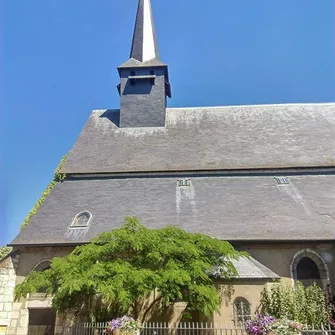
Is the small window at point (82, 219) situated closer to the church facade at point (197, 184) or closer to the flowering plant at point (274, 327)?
the church facade at point (197, 184)

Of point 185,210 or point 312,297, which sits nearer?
point 312,297

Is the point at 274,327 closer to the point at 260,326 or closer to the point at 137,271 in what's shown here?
the point at 260,326

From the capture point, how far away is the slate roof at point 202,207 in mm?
13117

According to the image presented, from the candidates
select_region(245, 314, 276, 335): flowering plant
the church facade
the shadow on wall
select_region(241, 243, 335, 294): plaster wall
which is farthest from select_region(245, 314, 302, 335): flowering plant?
the shadow on wall

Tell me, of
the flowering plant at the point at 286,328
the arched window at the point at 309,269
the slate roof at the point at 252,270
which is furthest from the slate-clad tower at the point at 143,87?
the flowering plant at the point at 286,328

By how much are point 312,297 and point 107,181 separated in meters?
9.95

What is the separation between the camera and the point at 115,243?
33.2 ft

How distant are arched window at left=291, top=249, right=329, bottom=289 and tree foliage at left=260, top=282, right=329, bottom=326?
88cm

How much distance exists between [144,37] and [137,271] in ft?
56.5

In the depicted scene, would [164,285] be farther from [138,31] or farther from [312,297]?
[138,31]

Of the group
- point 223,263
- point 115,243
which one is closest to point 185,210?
point 223,263

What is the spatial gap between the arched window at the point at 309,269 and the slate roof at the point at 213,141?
496 cm

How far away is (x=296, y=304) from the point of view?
1102cm

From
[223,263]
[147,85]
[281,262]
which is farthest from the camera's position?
[147,85]
